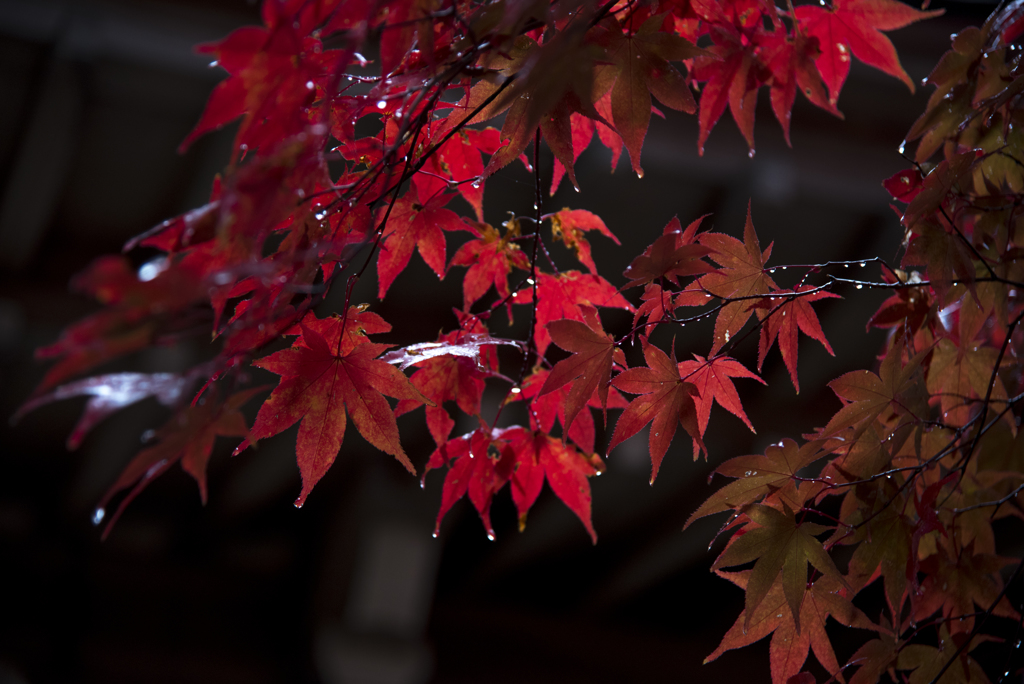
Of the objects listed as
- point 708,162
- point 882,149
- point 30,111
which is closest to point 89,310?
point 30,111

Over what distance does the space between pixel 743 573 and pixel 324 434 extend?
0.46 metres

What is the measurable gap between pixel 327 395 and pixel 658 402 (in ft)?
1.06

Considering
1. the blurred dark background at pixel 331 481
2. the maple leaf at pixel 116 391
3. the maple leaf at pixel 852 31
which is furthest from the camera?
the blurred dark background at pixel 331 481

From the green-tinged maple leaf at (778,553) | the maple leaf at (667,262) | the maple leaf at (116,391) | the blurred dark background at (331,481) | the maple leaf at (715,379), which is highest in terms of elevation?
the maple leaf at (116,391)

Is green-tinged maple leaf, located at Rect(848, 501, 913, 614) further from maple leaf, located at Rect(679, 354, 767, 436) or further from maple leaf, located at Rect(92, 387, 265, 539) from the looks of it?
maple leaf, located at Rect(92, 387, 265, 539)

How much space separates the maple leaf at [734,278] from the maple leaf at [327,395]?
0.32m

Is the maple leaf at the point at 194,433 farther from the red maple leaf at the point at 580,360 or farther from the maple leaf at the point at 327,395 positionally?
the red maple leaf at the point at 580,360

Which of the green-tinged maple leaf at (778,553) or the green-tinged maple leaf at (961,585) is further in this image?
the green-tinged maple leaf at (961,585)

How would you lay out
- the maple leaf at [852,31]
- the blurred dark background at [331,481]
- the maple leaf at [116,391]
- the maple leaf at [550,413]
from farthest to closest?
the blurred dark background at [331,481] < the maple leaf at [550,413] < the maple leaf at [852,31] < the maple leaf at [116,391]

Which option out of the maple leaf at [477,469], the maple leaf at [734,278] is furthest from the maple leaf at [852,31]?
the maple leaf at [477,469]

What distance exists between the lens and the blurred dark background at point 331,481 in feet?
4.93

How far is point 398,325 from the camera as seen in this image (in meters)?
1.88

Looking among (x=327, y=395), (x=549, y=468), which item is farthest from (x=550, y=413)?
(x=327, y=395)

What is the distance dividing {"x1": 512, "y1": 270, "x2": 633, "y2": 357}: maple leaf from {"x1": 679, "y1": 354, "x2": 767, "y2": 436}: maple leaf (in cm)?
15
